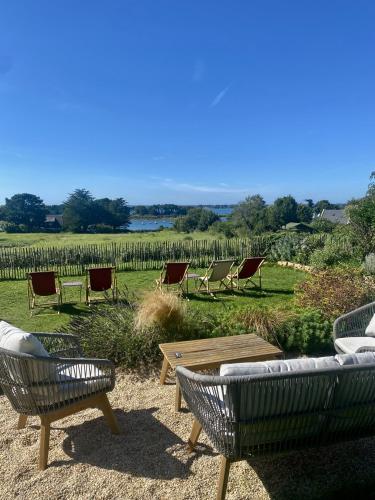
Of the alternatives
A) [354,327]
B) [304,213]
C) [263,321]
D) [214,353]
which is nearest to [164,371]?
A: [214,353]

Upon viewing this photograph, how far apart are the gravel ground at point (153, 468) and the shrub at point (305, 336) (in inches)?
79.0

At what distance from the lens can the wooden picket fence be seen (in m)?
13.8

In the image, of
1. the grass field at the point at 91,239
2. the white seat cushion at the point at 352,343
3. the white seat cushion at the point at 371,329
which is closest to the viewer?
the white seat cushion at the point at 352,343

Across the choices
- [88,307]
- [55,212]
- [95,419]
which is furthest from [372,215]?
[55,212]

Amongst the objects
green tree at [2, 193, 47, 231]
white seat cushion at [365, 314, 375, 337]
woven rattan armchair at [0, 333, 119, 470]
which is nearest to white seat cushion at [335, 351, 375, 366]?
woven rattan armchair at [0, 333, 119, 470]

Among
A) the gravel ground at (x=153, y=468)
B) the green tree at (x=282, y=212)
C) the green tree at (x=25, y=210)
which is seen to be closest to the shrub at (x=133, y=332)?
the gravel ground at (x=153, y=468)

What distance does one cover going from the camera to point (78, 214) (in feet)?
221

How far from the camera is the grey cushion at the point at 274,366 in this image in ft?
7.07

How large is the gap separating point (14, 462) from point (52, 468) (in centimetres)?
33

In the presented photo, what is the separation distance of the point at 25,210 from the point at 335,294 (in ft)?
264

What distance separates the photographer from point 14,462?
276 cm

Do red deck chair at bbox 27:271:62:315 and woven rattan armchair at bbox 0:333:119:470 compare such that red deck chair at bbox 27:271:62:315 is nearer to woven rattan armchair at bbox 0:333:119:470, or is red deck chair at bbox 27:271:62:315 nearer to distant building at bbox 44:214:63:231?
woven rattan armchair at bbox 0:333:119:470

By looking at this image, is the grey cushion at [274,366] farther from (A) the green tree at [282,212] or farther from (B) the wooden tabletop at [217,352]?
(A) the green tree at [282,212]

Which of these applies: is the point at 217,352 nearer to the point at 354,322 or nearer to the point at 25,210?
the point at 354,322
